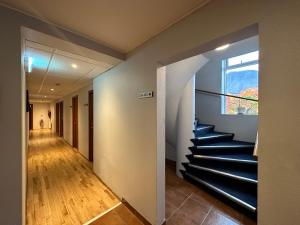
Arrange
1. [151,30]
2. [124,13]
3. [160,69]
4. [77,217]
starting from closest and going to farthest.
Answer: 1. [124,13]
2. [151,30]
3. [160,69]
4. [77,217]

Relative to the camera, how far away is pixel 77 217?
2.22m

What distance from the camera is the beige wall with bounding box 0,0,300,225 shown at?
888mm

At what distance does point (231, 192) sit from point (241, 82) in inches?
110

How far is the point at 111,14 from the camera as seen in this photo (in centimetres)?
148

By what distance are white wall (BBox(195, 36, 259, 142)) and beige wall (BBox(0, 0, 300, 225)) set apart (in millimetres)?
2011

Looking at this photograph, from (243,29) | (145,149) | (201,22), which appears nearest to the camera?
(243,29)

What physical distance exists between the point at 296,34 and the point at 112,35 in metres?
1.71

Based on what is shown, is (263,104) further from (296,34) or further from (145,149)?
(145,149)

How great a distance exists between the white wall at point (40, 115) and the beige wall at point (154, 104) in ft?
45.0

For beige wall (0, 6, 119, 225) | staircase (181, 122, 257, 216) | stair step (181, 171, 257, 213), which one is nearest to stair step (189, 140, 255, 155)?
staircase (181, 122, 257, 216)

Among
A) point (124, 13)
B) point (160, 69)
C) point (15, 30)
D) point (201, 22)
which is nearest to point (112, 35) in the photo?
point (124, 13)

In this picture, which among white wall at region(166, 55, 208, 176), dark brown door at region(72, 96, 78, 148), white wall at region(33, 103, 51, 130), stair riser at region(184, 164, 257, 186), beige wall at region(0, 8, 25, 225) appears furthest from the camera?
white wall at region(33, 103, 51, 130)

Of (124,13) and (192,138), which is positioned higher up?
(124,13)

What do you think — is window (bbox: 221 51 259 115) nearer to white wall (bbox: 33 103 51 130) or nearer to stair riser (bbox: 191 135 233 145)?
stair riser (bbox: 191 135 233 145)
